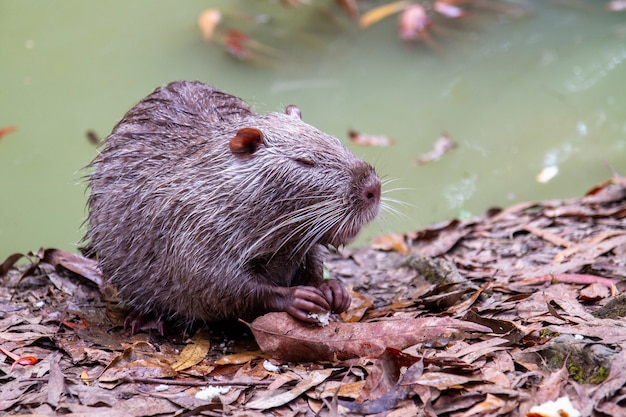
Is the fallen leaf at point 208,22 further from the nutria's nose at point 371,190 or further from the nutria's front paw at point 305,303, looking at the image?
the nutria's front paw at point 305,303

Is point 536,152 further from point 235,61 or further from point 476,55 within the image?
point 235,61

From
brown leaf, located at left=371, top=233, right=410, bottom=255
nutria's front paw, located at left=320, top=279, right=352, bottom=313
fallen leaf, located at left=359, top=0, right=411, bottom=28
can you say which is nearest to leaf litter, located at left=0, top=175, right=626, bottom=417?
nutria's front paw, located at left=320, top=279, right=352, bottom=313

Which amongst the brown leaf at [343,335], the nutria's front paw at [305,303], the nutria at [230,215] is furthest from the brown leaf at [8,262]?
the nutria's front paw at [305,303]

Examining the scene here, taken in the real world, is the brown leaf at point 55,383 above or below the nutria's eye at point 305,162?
below

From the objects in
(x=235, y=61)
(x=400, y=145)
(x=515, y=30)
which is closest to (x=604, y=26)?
(x=515, y=30)

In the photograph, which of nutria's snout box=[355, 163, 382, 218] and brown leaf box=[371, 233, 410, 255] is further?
brown leaf box=[371, 233, 410, 255]

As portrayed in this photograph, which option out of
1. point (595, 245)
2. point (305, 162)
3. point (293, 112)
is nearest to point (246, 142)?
point (305, 162)

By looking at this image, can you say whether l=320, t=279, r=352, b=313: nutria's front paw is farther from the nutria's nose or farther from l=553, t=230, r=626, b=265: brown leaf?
l=553, t=230, r=626, b=265: brown leaf
